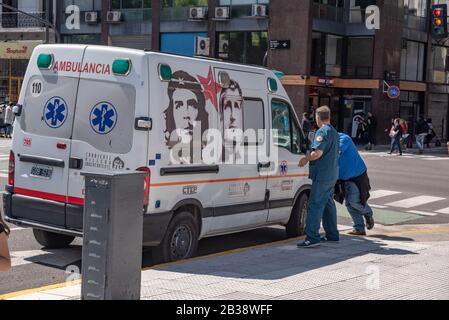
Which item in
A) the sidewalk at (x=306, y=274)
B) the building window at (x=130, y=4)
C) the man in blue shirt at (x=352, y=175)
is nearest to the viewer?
the sidewalk at (x=306, y=274)

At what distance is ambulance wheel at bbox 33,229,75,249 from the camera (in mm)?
9039

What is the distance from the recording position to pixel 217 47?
1607 inches

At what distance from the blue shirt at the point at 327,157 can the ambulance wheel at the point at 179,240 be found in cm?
180

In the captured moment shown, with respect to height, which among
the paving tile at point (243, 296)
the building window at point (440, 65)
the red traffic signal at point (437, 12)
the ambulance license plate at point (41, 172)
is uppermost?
the red traffic signal at point (437, 12)

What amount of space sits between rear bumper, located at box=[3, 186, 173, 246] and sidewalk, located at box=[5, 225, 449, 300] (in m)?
0.43

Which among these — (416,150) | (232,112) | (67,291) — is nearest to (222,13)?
(416,150)

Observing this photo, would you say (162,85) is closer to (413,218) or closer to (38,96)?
(38,96)

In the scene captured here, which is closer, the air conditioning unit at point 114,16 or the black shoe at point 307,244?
the black shoe at point 307,244

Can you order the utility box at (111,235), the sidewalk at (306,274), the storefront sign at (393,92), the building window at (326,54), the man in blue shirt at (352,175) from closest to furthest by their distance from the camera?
the utility box at (111,235), the sidewalk at (306,274), the man in blue shirt at (352,175), the storefront sign at (393,92), the building window at (326,54)

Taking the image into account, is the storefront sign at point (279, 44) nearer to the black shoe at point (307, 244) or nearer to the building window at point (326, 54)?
the building window at point (326, 54)

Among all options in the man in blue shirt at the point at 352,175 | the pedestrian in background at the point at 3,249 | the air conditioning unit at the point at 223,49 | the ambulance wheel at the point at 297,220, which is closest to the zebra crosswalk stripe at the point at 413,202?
the man in blue shirt at the point at 352,175

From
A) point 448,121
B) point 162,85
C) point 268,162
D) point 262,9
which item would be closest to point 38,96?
point 162,85

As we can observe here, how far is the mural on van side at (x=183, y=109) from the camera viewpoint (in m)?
7.91

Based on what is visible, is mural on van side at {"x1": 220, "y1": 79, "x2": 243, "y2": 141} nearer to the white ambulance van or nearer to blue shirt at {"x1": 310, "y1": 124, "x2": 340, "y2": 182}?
the white ambulance van
